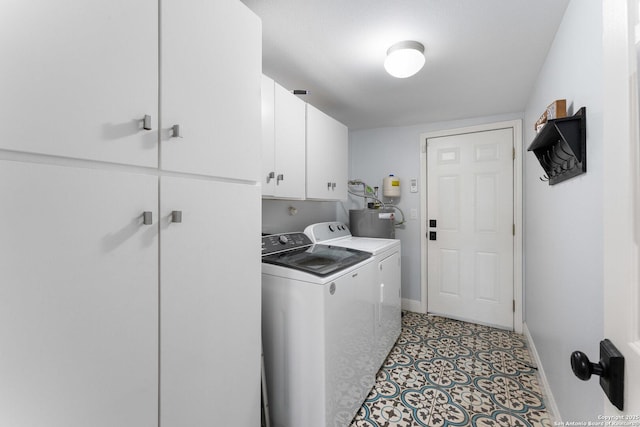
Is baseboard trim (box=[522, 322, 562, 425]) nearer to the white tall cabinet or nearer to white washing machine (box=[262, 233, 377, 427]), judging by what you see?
white washing machine (box=[262, 233, 377, 427])

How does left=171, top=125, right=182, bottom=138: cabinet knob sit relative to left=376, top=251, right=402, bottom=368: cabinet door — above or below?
above

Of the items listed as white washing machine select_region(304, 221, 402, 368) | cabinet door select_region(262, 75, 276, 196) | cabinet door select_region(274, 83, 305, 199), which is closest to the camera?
cabinet door select_region(262, 75, 276, 196)

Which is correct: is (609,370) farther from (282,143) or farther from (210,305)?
(282,143)

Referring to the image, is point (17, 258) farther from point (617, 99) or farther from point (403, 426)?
point (403, 426)

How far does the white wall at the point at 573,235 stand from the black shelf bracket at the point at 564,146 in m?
0.04

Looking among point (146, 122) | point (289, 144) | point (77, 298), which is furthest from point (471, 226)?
point (77, 298)

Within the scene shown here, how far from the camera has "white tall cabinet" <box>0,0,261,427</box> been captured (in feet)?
2.03

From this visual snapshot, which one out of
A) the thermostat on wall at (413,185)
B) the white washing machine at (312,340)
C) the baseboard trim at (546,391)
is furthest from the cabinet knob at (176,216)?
the thermostat on wall at (413,185)

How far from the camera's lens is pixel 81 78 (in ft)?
2.27

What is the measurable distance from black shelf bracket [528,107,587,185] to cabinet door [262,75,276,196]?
1402 millimetres

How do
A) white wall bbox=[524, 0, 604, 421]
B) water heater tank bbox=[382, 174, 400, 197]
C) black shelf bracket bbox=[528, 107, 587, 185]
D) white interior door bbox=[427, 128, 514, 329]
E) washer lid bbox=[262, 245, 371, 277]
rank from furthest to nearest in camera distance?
water heater tank bbox=[382, 174, 400, 197]
white interior door bbox=[427, 128, 514, 329]
washer lid bbox=[262, 245, 371, 277]
black shelf bracket bbox=[528, 107, 587, 185]
white wall bbox=[524, 0, 604, 421]

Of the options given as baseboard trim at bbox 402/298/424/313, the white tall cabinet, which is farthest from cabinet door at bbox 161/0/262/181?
baseboard trim at bbox 402/298/424/313

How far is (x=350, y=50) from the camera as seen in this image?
1.76m

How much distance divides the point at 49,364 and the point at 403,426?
5.74ft
